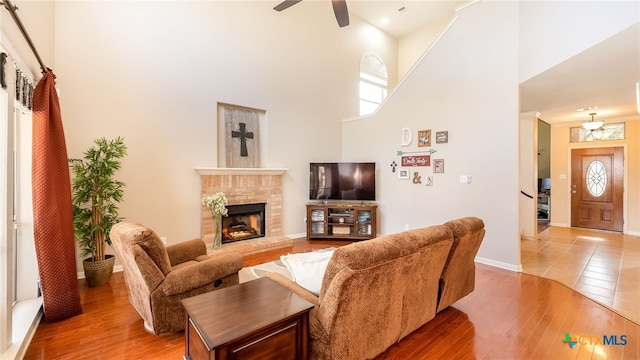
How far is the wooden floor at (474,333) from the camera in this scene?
2150 mm

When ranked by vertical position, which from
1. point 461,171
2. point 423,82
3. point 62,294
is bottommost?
point 62,294

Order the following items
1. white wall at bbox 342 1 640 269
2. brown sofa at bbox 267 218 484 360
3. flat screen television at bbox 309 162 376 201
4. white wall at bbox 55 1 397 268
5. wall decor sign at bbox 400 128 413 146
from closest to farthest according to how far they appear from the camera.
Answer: brown sofa at bbox 267 218 484 360 < white wall at bbox 342 1 640 269 < white wall at bbox 55 1 397 268 < wall decor sign at bbox 400 128 413 146 < flat screen television at bbox 309 162 376 201

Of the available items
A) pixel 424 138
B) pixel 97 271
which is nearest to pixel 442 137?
pixel 424 138

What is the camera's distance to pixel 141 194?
407 cm

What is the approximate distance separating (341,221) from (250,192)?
76.6 inches

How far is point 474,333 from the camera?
2.42 m

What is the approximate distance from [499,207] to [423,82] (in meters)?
2.49

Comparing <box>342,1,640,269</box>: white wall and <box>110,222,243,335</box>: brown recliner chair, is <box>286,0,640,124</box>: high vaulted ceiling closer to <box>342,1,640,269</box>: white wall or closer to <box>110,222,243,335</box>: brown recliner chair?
<box>342,1,640,269</box>: white wall

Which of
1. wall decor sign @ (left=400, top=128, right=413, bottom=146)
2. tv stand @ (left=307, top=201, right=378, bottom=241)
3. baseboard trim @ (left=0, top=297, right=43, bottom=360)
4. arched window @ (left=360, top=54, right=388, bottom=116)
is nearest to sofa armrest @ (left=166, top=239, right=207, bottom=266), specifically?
baseboard trim @ (left=0, top=297, right=43, bottom=360)

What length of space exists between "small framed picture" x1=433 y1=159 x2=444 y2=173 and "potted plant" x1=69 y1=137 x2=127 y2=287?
4.76 m

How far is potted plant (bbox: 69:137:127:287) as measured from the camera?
332cm

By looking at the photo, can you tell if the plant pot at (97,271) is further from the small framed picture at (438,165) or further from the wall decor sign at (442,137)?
the wall decor sign at (442,137)

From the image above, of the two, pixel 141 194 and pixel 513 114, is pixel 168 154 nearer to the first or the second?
pixel 141 194

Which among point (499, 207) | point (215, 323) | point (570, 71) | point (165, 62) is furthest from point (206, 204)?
point (570, 71)
